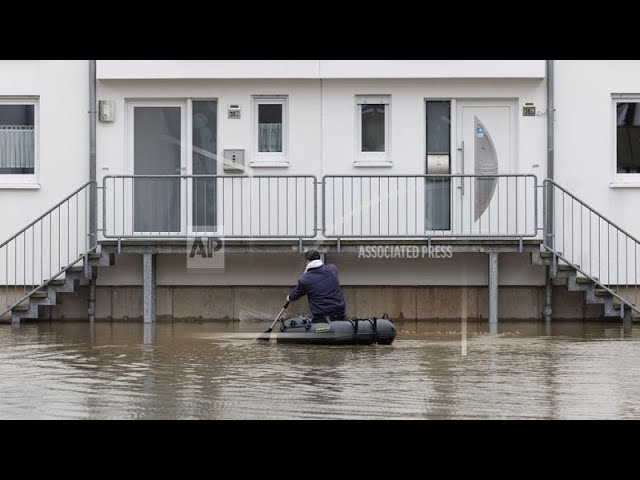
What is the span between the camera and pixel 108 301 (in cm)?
2297

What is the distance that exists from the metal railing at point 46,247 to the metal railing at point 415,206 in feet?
13.6

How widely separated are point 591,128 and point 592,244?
77.6 inches

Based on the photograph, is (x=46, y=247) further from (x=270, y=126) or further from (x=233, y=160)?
(x=270, y=126)

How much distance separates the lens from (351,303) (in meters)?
23.0

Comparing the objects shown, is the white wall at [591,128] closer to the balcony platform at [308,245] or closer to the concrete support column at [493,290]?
the balcony platform at [308,245]

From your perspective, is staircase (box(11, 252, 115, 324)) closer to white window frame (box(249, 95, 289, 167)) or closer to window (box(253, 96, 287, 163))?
white window frame (box(249, 95, 289, 167))

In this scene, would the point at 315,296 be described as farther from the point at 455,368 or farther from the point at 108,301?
the point at 108,301

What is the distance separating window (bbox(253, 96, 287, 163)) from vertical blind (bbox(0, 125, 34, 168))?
3860 mm

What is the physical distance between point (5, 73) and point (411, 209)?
7205 mm

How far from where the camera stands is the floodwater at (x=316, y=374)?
1255cm

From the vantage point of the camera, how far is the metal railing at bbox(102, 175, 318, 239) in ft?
73.6

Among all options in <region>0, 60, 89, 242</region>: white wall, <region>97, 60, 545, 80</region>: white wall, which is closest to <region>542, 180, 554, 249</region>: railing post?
<region>97, 60, 545, 80</region>: white wall
